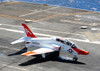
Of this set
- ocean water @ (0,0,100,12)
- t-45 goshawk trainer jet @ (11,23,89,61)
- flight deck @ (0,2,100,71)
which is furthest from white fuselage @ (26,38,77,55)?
ocean water @ (0,0,100,12)

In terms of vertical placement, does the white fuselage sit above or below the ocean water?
below

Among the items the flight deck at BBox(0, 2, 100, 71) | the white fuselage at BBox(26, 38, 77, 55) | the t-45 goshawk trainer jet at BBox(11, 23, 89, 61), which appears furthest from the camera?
the white fuselage at BBox(26, 38, 77, 55)

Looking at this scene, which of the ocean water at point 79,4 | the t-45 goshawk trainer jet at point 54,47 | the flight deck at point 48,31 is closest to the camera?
the flight deck at point 48,31

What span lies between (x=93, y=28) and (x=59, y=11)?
840 inches

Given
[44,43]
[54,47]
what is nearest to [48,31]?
[44,43]

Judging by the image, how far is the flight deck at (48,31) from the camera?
34.0m

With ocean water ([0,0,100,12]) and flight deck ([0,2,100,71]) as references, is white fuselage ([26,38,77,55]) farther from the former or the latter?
ocean water ([0,0,100,12])

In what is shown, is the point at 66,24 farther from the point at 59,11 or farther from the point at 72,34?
the point at 59,11

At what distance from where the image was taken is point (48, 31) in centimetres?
5338

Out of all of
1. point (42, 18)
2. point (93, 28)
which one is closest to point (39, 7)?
point (42, 18)

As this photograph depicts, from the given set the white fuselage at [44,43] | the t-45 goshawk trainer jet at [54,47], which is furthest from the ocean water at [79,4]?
the t-45 goshawk trainer jet at [54,47]

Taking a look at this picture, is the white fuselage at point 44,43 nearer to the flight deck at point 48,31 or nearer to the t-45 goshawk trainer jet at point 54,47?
the t-45 goshawk trainer jet at point 54,47

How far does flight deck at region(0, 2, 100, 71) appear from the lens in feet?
112

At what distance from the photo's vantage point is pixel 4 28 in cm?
5556
